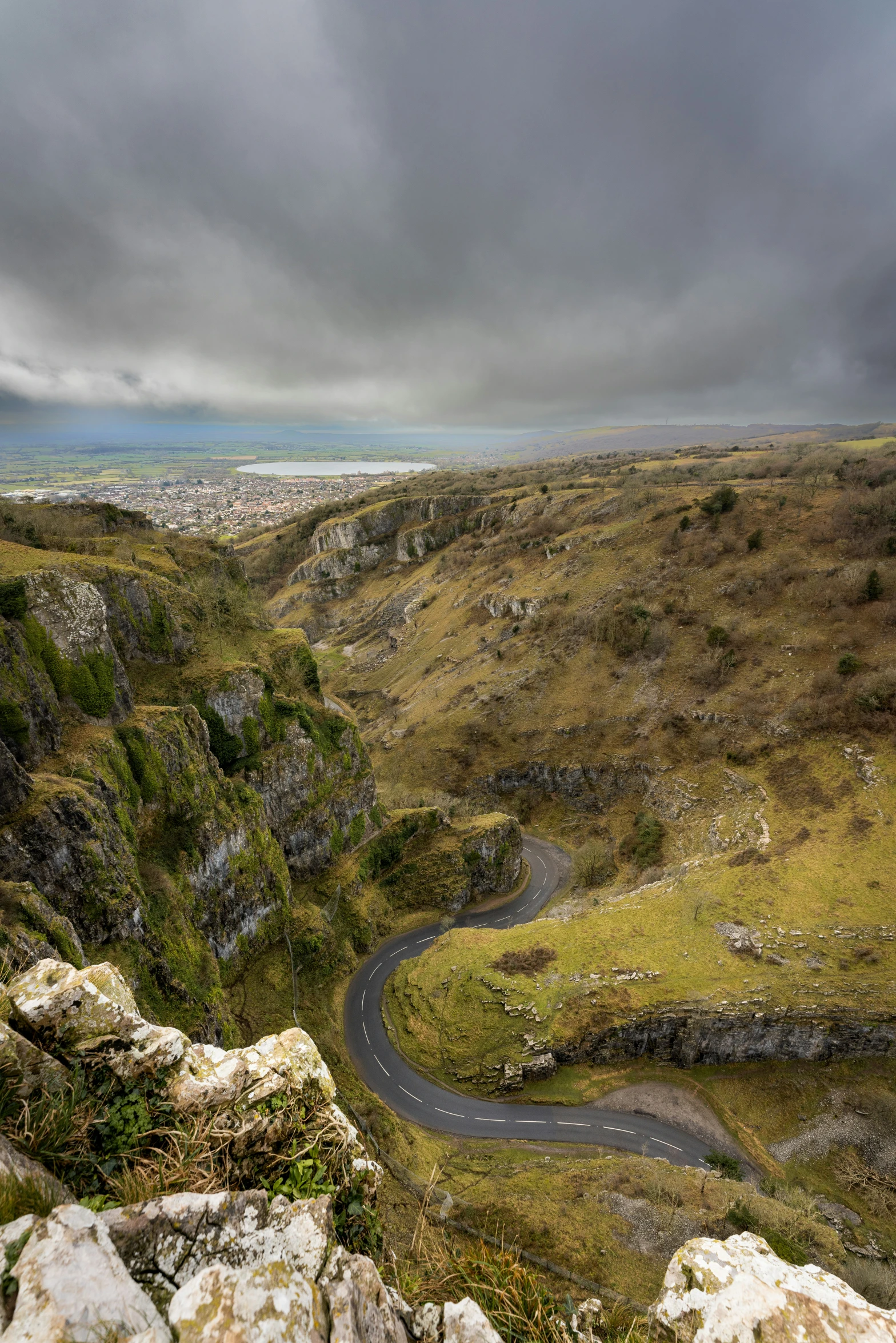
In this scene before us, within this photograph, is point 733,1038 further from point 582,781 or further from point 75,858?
point 75,858

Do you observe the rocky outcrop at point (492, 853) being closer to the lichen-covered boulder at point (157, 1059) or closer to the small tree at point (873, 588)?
the lichen-covered boulder at point (157, 1059)

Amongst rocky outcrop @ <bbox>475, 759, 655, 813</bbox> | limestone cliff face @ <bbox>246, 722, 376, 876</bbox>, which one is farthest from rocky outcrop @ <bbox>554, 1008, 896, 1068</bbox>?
rocky outcrop @ <bbox>475, 759, 655, 813</bbox>

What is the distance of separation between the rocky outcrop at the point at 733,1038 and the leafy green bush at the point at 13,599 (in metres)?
45.6

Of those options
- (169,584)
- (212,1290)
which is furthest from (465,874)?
(212,1290)

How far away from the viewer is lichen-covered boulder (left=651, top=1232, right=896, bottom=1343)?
766 centimetres

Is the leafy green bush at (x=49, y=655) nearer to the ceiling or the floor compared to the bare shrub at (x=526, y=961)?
nearer to the ceiling

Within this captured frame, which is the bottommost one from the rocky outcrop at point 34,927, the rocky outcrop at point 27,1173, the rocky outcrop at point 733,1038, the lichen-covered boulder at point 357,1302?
the rocky outcrop at point 733,1038

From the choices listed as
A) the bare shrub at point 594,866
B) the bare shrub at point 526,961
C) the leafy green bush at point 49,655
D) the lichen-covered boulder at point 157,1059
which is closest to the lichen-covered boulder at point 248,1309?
the lichen-covered boulder at point 157,1059

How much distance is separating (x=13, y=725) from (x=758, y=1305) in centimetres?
3215

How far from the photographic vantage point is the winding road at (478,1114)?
1355 inches

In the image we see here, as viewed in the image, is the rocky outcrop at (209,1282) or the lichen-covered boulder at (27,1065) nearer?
the rocky outcrop at (209,1282)

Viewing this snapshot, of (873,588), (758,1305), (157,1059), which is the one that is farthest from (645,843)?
(157,1059)

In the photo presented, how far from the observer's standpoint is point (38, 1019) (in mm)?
7887

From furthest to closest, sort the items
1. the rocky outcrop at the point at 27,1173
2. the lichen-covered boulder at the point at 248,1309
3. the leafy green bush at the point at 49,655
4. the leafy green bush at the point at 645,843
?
the leafy green bush at the point at 645,843 < the leafy green bush at the point at 49,655 < the rocky outcrop at the point at 27,1173 < the lichen-covered boulder at the point at 248,1309
